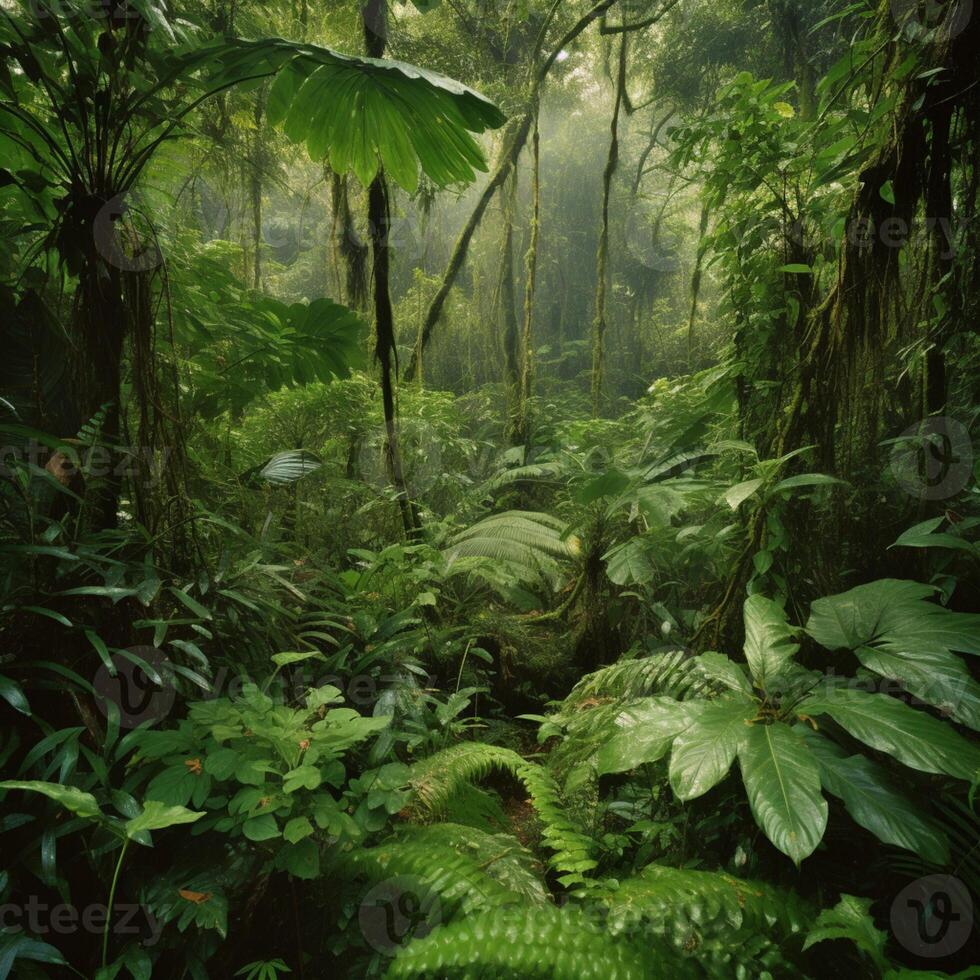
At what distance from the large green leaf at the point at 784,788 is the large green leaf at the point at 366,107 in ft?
5.92

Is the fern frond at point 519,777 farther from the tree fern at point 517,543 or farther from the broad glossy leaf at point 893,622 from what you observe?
the tree fern at point 517,543

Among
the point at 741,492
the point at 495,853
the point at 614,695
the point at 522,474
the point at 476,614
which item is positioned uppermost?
the point at 522,474

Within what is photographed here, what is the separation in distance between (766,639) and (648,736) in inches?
16.2

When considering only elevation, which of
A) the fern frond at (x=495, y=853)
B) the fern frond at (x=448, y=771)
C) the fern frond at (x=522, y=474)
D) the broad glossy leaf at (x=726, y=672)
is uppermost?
the fern frond at (x=522, y=474)

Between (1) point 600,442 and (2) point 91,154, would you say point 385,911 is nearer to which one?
(2) point 91,154

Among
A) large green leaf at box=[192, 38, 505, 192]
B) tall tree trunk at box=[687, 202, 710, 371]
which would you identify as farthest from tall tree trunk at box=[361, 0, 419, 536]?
tall tree trunk at box=[687, 202, 710, 371]

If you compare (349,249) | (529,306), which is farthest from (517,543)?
(529,306)

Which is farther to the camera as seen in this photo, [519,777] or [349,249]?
[349,249]

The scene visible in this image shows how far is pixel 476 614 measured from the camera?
2.96m

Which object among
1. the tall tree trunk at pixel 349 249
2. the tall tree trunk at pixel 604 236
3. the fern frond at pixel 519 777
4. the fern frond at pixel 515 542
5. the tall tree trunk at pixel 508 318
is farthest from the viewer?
the tall tree trunk at pixel 508 318

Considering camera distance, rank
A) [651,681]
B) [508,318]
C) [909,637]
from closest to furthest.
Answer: [909,637] < [651,681] < [508,318]

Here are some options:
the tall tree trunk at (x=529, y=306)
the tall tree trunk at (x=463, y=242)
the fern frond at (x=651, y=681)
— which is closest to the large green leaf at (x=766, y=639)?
the fern frond at (x=651, y=681)

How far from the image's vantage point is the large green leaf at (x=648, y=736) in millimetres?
1217

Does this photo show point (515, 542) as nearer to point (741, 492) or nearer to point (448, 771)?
point (448, 771)
